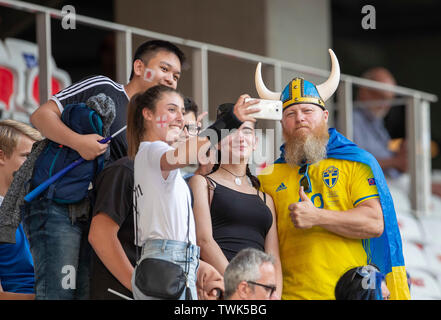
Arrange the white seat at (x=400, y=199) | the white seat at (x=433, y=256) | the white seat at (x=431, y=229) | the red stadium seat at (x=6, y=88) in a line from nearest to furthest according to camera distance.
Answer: the red stadium seat at (x=6, y=88)
the white seat at (x=433, y=256)
the white seat at (x=431, y=229)
the white seat at (x=400, y=199)

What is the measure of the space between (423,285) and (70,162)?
3.65m

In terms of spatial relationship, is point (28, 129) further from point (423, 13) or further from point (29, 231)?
point (423, 13)

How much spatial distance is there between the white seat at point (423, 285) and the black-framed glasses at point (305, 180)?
8.17 ft

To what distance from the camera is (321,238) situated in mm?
3256

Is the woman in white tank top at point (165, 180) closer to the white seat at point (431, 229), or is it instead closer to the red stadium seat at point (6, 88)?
the red stadium seat at point (6, 88)

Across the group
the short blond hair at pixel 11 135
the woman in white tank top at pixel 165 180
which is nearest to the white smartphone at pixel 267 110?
the woman in white tank top at pixel 165 180

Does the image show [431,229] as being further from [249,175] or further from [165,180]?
[165,180]

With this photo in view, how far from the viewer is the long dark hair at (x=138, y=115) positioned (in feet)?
9.07

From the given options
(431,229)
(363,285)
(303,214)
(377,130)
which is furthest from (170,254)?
(377,130)

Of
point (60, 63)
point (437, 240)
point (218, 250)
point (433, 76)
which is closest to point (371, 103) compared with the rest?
point (437, 240)

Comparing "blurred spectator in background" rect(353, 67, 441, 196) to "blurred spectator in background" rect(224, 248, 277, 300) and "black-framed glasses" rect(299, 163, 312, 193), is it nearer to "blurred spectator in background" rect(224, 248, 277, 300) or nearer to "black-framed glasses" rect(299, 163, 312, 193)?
"black-framed glasses" rect(299, 163, 312, 193)

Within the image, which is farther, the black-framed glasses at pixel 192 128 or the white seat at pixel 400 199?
the white seat at pixel 400 199

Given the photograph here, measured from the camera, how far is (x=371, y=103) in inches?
291

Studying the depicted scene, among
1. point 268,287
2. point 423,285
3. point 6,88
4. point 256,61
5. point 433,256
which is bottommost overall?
point 268,287
